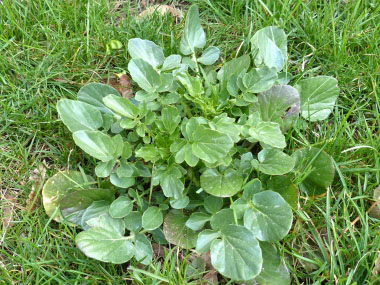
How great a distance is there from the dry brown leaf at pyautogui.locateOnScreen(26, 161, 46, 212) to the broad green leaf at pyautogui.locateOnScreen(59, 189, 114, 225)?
164 millimetres

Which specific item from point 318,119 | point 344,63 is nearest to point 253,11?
point 344,63

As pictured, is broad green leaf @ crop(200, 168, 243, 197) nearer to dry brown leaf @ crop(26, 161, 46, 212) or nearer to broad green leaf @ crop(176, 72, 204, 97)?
broad green leaf @ crop(176, 72, 204, 97)

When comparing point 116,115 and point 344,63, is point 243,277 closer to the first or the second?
point 116,115

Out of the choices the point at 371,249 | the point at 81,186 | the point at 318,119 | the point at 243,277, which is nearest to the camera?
the point at 243,277

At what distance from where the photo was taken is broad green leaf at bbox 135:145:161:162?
1806mm

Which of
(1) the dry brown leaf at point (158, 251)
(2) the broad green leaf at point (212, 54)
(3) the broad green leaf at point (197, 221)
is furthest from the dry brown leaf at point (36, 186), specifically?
(2) the broad green leaf at point (212, 54)

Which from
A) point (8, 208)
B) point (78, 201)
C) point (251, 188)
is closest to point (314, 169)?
point (251, 188)

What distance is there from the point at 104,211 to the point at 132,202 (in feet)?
0.38

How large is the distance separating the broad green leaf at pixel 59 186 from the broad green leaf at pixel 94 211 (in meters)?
0.10

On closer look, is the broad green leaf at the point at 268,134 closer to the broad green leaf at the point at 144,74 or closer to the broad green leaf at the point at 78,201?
the broad green leaf at the point at 144,74

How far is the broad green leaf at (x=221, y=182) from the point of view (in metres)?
1.78

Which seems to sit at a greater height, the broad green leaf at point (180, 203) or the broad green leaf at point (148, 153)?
the broad green leaf at point (148, 153)

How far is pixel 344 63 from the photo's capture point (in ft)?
7.45

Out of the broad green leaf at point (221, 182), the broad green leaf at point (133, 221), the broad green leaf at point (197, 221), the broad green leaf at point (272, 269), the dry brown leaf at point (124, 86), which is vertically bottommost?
the broad green leaf at point (272, 269)
